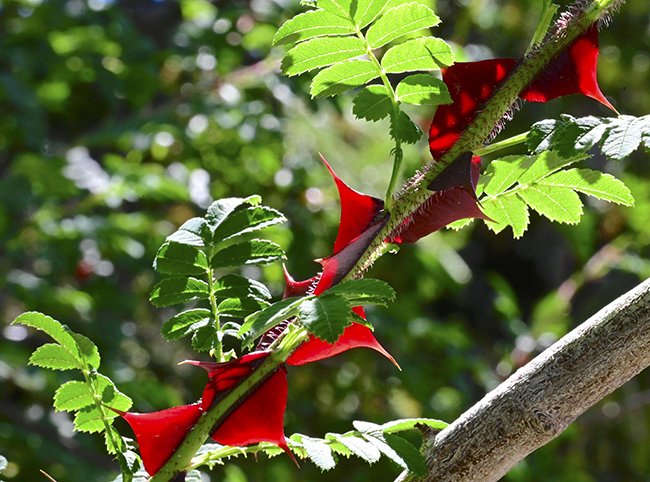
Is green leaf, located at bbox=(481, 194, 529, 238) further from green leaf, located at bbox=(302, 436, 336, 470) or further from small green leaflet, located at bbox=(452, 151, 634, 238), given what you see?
green leaf, located at bbox=(302, 436, 336, 470)

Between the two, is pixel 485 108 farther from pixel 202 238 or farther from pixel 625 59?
pixel 625 59

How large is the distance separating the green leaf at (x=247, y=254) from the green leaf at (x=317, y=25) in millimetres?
123

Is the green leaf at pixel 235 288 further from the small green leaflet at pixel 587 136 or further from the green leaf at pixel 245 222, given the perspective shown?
the small green leaflet at pixel 587 136

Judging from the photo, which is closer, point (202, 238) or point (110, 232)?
point (202, 238)

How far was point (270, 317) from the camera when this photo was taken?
0.49 metres

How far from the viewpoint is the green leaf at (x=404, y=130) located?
568 millimetres

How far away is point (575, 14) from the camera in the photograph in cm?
52

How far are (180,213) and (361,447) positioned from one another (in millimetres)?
1995

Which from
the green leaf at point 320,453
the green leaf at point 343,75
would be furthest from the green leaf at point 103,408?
the green leaf at point 343,75

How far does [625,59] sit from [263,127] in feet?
4.62

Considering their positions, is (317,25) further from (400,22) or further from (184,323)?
(184,323)

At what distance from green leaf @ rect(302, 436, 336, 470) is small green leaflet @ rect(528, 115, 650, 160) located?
0.21 m

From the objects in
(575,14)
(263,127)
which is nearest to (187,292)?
(575,14)

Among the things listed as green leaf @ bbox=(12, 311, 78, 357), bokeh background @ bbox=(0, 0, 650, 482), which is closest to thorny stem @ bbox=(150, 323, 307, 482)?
green leaf @ bbox=(12, 311, 78, 357)
